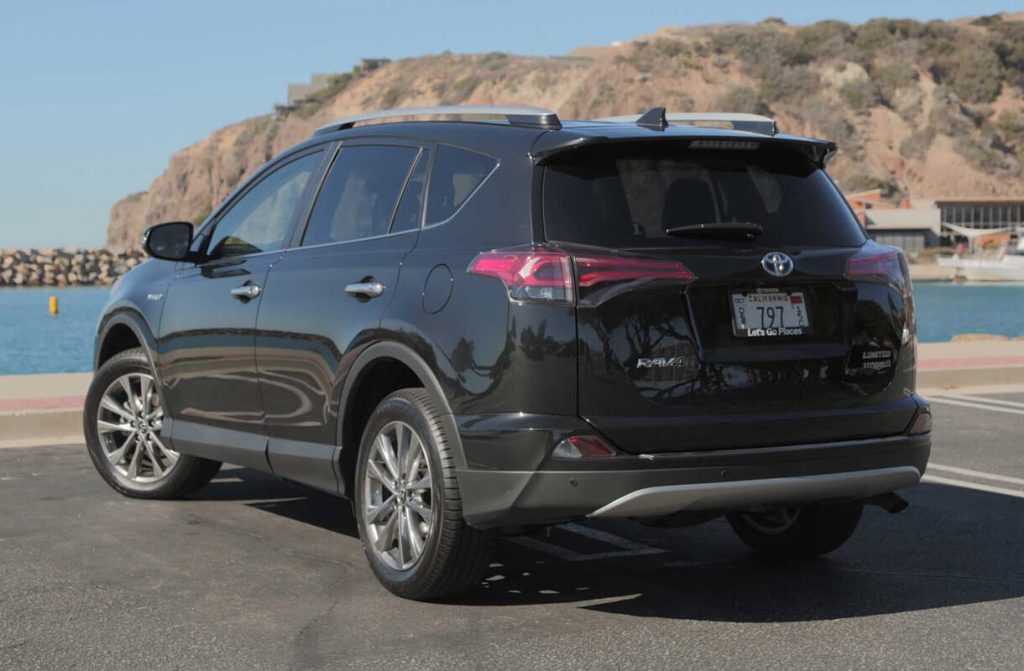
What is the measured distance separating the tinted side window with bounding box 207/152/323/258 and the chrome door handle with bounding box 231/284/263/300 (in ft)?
0.68

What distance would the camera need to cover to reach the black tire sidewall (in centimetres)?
552

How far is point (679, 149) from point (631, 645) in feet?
5.99

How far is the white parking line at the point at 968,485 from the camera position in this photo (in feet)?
28.2

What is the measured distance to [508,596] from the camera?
596cm

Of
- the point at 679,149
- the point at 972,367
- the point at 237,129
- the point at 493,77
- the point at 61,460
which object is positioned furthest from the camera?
the point at 237,129

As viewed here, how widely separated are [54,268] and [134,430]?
411ft

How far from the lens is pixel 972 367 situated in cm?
1557

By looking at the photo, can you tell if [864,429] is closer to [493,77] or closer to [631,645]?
[631,645]

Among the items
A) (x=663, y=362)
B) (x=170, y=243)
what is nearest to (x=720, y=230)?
(x=663, y=362)

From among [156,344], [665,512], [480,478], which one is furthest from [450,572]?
[156,344]

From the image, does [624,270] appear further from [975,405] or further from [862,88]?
[862,88]

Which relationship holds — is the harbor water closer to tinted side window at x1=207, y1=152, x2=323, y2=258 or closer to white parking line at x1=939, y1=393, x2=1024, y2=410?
white parking line at x1=939, y1=393, x2=1024, y2=410

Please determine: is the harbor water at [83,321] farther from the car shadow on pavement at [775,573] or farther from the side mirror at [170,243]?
the car shadow on pavement at [775,573]

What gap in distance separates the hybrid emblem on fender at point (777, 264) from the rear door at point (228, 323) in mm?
2426
